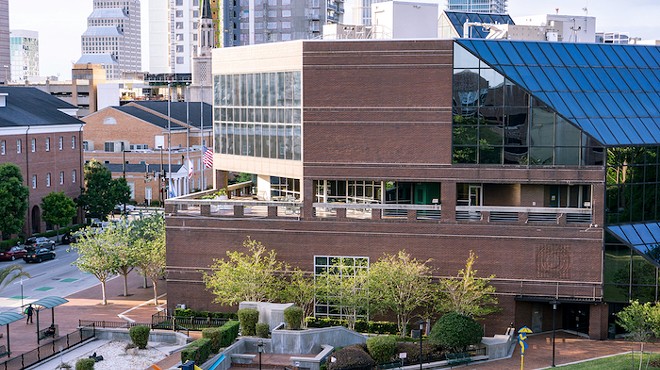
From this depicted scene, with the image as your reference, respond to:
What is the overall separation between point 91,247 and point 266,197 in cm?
1069

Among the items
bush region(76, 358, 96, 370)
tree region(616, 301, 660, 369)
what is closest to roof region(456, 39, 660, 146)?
tree region(616, 301, 660, 369)

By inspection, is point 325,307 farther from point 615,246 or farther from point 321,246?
point 615,246

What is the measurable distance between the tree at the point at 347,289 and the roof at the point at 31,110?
43.4 m

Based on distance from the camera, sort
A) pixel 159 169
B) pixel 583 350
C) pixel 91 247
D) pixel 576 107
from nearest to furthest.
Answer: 1. pixel 583 350
2. pixel 576 107
3. pixel 91 247
4. pixel 159 169

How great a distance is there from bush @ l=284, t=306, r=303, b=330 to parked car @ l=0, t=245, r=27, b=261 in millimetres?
34443

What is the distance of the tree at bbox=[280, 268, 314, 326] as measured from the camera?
50.5 m

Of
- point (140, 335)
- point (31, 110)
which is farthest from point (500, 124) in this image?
point (31, 110)

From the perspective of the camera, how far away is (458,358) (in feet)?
149

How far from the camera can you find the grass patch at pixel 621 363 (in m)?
43.4

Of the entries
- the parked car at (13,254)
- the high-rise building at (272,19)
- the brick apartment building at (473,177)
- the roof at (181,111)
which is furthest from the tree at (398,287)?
the high-rise building at (272,19)

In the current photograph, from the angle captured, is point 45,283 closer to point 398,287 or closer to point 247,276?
point 247,276

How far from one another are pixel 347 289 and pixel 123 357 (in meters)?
11.2

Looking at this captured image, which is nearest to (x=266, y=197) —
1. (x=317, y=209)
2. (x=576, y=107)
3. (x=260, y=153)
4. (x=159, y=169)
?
(x=260, y=153)

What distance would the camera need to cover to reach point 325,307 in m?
52.3
